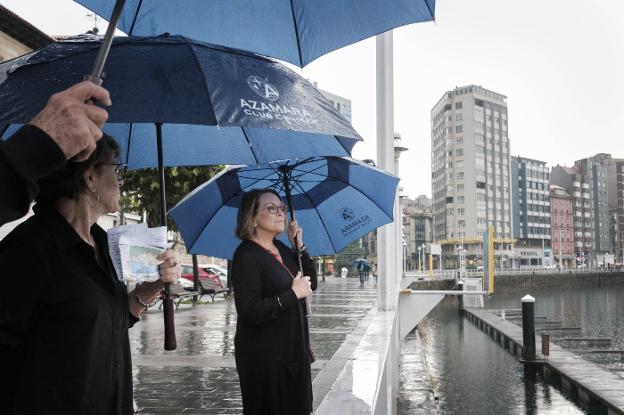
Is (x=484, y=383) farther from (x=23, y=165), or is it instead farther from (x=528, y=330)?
(x=23, y=165)

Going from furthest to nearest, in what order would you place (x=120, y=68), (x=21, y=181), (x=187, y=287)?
1. (x=187, y=287)
2. (x=120, y=68)
3. (x=21, y=181)

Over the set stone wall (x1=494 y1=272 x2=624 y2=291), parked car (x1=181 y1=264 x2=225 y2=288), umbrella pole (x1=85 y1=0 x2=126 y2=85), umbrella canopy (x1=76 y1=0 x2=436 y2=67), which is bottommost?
stone wall (x1=494 y1=272 x2=624 y2=291)

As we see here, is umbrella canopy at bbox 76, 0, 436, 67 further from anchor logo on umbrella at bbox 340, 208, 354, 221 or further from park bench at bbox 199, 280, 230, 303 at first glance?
park bench at bbox 199, 280, 230, 303

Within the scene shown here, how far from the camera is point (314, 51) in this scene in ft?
11.4

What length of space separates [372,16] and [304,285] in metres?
1.49

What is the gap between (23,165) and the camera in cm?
129

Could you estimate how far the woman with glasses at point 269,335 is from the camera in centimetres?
338

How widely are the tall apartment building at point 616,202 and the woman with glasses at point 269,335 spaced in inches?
6643

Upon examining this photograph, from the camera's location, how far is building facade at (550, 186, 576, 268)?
138375 millimetres

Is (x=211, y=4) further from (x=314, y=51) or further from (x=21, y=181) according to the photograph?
(x=21, y=181)

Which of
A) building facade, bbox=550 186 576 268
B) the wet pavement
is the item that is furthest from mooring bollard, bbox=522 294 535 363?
building facade, bbox=550 186 576 268

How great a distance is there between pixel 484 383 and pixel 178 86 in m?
16.9

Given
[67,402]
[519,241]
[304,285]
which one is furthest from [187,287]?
[519,241]

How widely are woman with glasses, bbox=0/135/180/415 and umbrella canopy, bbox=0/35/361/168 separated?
1.94ft
